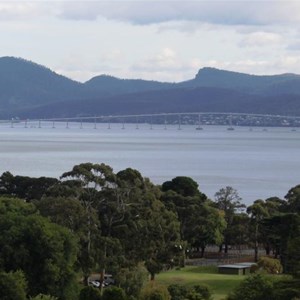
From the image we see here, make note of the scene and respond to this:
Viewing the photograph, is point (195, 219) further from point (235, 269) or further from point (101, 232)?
point (101, 232)

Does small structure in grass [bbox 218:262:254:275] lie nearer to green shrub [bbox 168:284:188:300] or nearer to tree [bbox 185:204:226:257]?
tree [bbox 185:204:226:257]

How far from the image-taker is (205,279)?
21906 mm

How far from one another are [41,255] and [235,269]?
8021 millimetres

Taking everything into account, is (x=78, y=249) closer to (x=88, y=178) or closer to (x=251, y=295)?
(x=88, y=178)

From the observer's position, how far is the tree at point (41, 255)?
17.2 meters

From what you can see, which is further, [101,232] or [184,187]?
[184,187]

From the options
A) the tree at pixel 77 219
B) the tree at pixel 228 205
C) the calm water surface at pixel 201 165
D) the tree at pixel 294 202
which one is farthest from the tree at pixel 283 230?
the calm water surface at pixel 201 165

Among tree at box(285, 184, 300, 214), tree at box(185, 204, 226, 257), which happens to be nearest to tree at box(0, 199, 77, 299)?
tree at box(185, 204, 226, 257)

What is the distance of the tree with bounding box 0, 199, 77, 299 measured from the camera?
1723 centimetres

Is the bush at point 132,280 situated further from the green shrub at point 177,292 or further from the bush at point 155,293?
the green shrub at point 177,292

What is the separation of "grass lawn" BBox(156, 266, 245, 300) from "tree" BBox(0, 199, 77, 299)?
3629mm

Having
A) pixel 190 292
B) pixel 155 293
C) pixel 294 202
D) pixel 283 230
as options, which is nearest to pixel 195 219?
pixel 283 230

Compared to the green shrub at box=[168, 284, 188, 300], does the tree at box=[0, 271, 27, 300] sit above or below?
above

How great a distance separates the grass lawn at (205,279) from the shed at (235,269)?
222 mm
